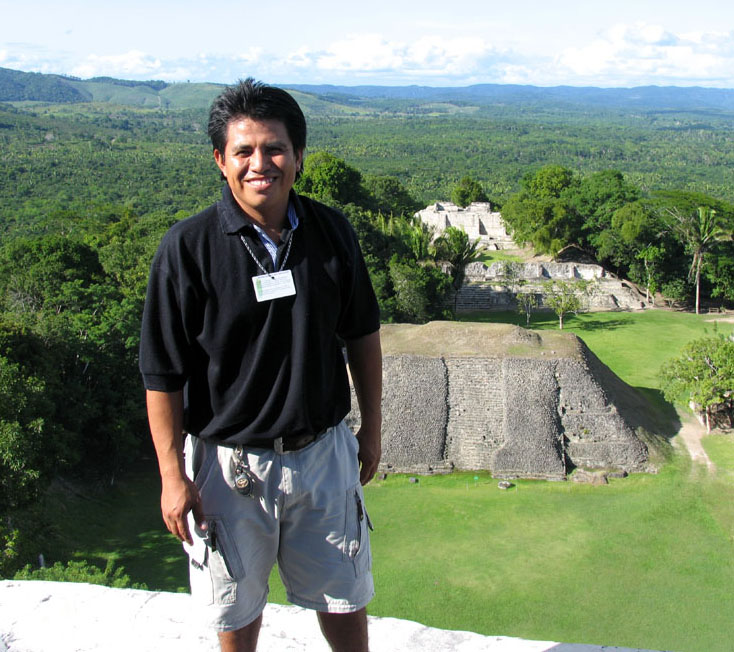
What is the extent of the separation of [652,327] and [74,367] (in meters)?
19.8

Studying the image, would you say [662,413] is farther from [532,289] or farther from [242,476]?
[242,476]

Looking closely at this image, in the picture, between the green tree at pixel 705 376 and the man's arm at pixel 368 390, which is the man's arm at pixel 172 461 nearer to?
the man's arm at pixel 368 390

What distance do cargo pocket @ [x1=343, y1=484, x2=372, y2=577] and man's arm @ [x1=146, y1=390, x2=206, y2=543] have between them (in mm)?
548

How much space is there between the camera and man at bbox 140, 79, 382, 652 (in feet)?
8.12

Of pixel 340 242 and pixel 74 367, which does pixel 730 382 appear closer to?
pixel 74 367

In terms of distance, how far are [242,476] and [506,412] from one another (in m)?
12.9

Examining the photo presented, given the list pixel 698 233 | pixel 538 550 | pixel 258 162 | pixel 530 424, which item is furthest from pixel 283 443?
pixel 698 233

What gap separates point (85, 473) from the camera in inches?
560

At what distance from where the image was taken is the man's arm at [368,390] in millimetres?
2863

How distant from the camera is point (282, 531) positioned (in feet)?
8.84

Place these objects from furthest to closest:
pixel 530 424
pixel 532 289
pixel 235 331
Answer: pixel 532 289
pixel 530 424
pixel 235 331

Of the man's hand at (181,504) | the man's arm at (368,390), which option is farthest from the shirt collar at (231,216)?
the man's hand at (181,504)

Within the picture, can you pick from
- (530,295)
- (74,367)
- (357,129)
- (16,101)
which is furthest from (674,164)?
(16,101)

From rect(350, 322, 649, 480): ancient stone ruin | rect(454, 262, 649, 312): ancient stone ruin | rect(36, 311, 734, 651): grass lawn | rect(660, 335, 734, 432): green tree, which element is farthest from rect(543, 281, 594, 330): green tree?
rect(36, 311, 734, 651): grass lawn
